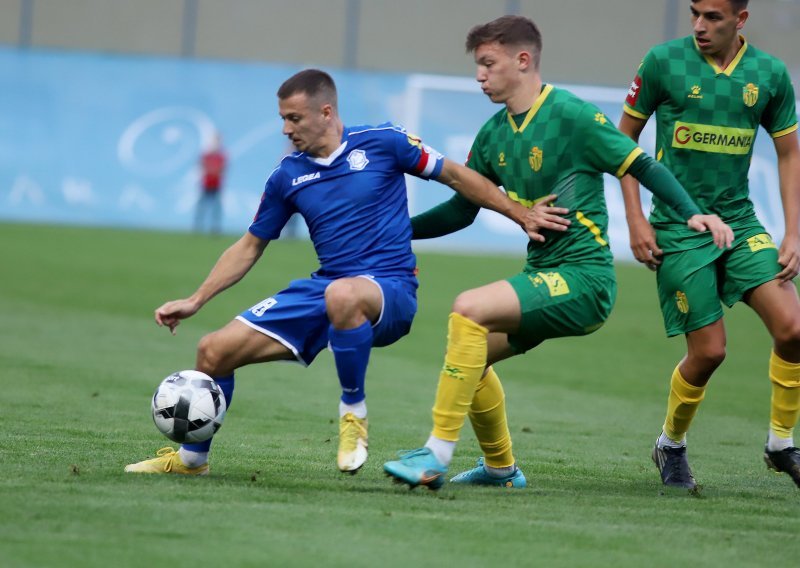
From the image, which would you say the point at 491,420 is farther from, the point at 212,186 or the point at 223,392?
the point at 212,186

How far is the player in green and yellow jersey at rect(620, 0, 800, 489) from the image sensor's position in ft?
19.8

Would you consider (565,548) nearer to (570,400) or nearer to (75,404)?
(75,404)

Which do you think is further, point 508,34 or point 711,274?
point 711,274

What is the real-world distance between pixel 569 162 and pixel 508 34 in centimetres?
64

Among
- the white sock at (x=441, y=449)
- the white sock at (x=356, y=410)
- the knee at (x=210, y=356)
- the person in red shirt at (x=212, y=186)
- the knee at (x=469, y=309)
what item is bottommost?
the person in red shirt at (x=212, y=186)

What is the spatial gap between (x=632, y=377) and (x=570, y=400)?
1687 mm

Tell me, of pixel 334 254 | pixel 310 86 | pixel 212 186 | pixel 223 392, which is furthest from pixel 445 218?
pixel 212 186

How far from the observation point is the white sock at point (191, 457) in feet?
18.7

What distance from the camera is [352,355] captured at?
549cm

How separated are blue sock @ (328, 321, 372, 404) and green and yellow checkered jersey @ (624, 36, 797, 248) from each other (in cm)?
173

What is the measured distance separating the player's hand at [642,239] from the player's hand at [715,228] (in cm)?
71

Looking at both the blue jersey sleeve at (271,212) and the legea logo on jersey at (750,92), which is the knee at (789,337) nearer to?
the legea logo on jersey at (750,92)

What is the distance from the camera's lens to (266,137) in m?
27.6

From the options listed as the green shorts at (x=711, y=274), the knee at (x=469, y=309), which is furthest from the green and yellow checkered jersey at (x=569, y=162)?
the green shorts at (x=711, y=274)
